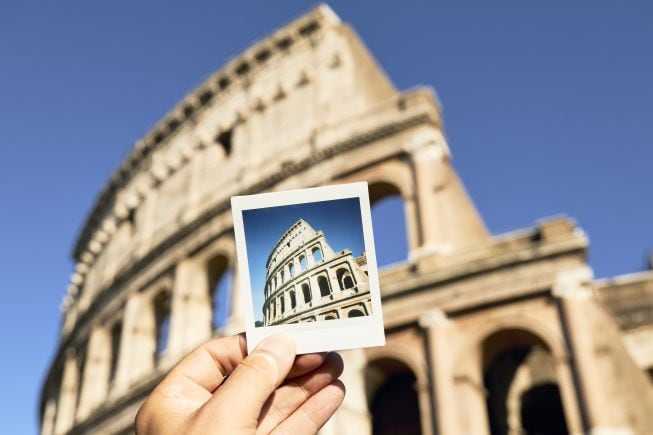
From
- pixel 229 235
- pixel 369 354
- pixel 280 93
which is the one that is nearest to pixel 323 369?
pixel 369 354

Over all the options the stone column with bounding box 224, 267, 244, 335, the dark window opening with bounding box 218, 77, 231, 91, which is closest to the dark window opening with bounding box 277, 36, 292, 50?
the dark window opening with bounding box 218, 77, 231, 91

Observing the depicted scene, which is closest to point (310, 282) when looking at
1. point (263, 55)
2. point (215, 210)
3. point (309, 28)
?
point (215, 210)

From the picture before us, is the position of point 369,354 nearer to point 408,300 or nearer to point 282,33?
point 408,300

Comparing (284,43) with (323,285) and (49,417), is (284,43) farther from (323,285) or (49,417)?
(323,285)

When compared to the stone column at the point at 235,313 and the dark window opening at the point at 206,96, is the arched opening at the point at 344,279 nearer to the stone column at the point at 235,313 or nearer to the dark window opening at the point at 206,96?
the stone column at the point at 235,313

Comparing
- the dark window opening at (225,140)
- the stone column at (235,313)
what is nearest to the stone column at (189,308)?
the stone column at (235,313)

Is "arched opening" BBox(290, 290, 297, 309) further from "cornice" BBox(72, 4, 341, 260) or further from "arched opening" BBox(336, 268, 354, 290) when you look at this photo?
"cornice" BBox(72, 4, 341, 260)
